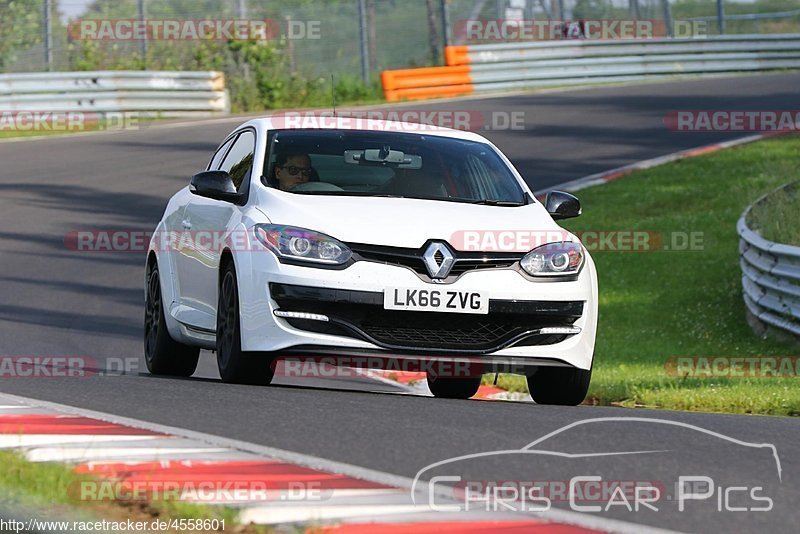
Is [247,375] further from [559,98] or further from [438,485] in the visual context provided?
[559,98]

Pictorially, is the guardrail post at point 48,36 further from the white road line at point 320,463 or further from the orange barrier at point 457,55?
the white road line at point 320,463

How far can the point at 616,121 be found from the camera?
28.7 meters

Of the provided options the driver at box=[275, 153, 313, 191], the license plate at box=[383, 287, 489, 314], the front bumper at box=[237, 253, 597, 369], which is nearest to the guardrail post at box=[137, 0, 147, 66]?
the driver at box=[275, 153, 313, 191]

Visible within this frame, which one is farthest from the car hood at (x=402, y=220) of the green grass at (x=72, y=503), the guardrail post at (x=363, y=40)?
the guardrail post at (x=363, y=40)

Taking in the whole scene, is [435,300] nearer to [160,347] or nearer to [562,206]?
[562,206]

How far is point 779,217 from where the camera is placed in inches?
634

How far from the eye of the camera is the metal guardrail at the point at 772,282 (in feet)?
44.7

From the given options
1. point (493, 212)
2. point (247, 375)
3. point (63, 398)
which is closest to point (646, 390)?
point (493, 212)

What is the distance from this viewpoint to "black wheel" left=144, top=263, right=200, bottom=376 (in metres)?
10.3

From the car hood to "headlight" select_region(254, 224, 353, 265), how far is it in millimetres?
41

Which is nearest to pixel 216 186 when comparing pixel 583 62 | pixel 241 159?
pixel 241 159

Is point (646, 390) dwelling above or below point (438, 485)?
below

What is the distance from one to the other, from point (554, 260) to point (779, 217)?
8.35m

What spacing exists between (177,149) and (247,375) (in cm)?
1746
